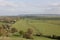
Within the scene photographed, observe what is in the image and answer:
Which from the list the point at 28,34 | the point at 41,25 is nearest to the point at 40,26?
the point at 41,25

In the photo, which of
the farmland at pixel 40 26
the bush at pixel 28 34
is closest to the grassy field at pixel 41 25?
the farmland at pixel 40 26

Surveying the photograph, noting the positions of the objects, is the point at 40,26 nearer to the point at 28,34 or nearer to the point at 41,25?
the point at 41,25

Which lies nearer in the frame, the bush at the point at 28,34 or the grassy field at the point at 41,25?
the bush at the point at 28,34

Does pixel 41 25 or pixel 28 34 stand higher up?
pixel 41 25

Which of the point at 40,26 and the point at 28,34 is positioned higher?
the point at 40,26

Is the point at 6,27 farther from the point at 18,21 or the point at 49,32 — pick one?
the point at 49,32

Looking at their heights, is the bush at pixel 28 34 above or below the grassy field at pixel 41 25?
below

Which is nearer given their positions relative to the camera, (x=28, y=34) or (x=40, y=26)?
(x=28, y=34)

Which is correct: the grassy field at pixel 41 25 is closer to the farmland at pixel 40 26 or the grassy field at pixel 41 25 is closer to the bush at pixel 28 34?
the farmland at pixel 40 26
